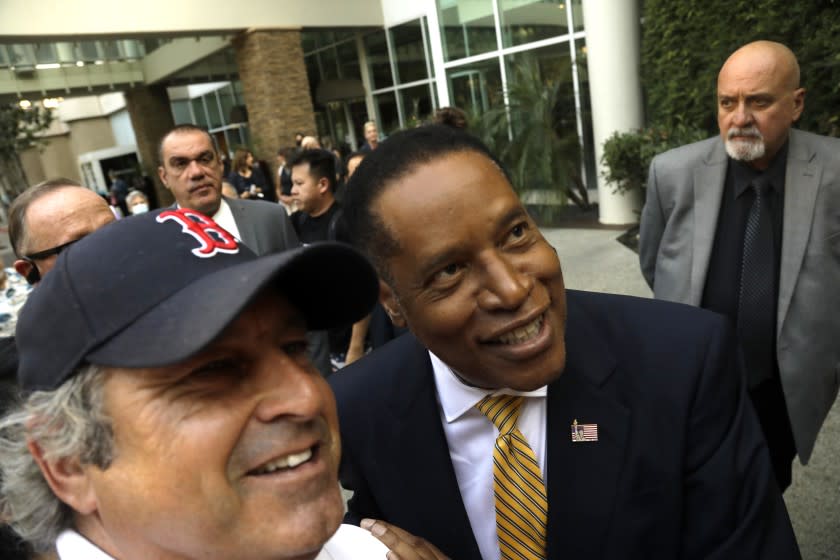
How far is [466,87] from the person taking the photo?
1280cm

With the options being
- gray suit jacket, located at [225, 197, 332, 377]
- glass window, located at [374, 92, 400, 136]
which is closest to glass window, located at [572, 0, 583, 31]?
glass window, located at [374, 92, 400, 136]

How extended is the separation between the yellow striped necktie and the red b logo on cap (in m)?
0.77

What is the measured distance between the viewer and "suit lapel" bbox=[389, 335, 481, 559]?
1.43 m

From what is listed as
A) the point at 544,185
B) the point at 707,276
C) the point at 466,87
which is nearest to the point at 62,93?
the point at 466,87

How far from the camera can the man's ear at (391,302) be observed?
59.3 inches

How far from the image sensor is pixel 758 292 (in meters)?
2.56

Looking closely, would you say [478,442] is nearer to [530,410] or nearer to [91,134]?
[530,410]

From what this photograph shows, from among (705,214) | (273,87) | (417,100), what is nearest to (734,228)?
(705,214)

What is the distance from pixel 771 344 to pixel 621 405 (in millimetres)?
1533

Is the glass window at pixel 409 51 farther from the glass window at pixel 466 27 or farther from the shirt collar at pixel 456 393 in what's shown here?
the shirt collar at pixel 456 393

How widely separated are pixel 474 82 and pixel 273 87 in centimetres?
413

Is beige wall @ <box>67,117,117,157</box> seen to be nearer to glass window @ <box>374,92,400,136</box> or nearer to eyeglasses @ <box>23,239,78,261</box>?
glass window @ <box>374,92,400,136</box>

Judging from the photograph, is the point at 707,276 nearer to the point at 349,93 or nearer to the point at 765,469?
the point at 765,469

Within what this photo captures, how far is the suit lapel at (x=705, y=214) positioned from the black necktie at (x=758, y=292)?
138mm
